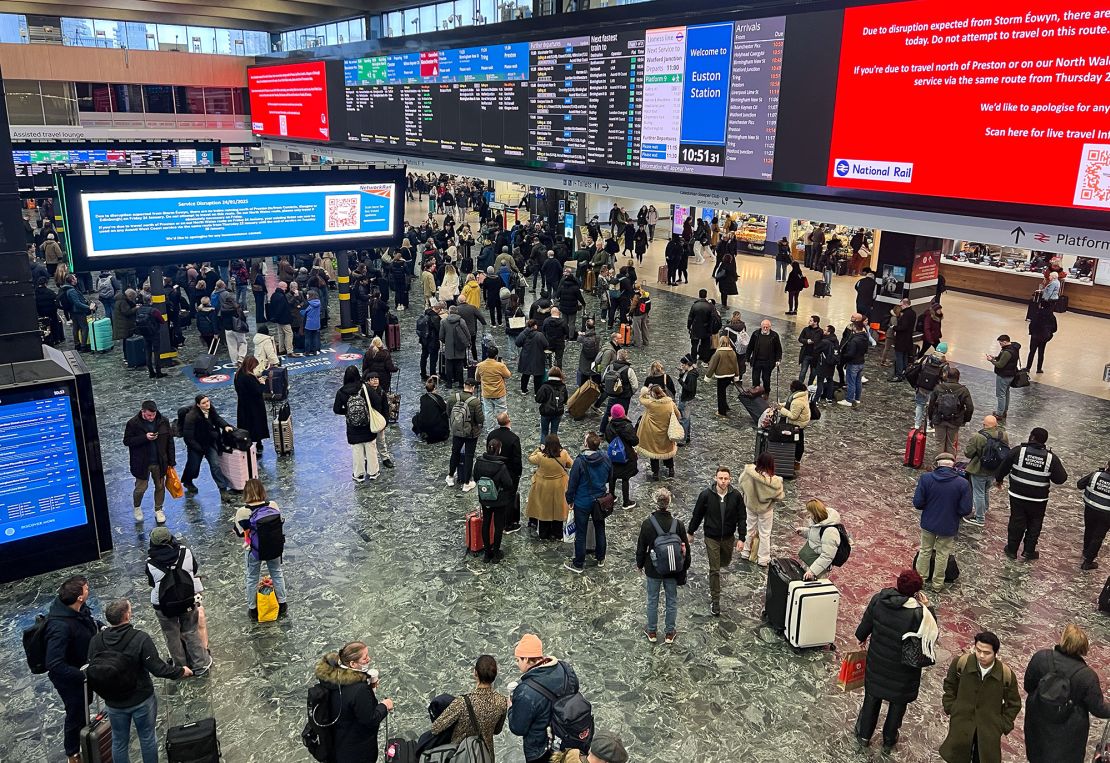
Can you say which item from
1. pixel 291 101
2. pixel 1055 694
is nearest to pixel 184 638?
pixel 1055 694

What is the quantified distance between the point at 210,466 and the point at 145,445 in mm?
1034

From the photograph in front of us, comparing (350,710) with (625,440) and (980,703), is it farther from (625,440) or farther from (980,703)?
(625,440)

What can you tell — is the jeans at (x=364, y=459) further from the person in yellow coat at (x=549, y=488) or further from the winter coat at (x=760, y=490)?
the winter coat at (x=760, y=490)

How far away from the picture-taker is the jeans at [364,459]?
10477 millimetres

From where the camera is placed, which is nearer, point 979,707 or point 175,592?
point 979,707

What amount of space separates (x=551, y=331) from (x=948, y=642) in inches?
331

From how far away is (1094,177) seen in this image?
819 centimetres

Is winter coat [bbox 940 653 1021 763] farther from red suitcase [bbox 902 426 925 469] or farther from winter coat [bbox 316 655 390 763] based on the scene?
red suitcase [bbox 902 426 925 469]

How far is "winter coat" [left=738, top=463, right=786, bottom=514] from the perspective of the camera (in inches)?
328

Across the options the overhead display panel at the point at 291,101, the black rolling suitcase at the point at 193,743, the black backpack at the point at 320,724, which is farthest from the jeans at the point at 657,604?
the overhead display panel at the point at 291,101

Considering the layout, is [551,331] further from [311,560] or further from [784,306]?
[784,306]

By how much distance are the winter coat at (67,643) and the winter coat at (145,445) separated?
3670mm

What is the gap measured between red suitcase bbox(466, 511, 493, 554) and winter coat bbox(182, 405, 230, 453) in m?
3.56

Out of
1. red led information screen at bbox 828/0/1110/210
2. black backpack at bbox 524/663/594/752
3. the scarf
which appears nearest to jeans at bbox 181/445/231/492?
black backpack at bbox 524/663/594/752
